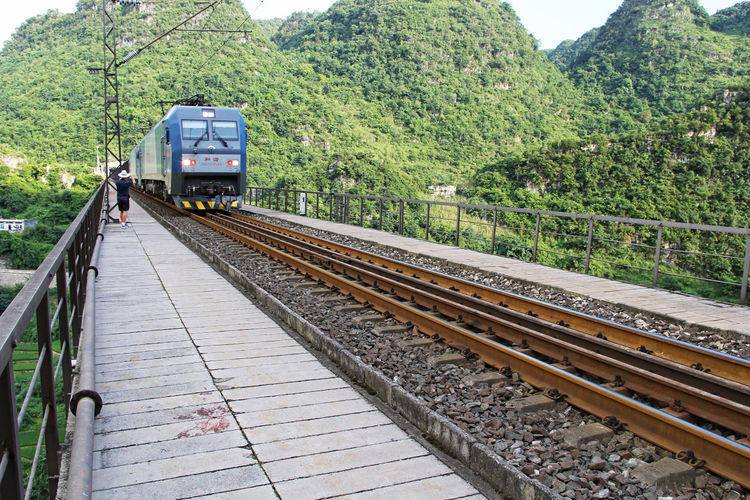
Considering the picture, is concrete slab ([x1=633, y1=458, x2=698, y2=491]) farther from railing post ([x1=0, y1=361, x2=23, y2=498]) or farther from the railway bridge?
railing post ([x1=0, y1=361, x2=23, y2=498])

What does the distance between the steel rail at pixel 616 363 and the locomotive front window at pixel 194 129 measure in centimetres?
1271

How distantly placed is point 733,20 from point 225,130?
136 meters

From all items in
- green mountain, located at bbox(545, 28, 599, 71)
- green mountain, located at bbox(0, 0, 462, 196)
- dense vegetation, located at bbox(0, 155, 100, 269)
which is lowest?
dense vegetation, located at bbox(0, 155, 100, 269)

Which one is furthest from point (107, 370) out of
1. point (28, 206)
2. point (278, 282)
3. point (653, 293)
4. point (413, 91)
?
point (413, 91)

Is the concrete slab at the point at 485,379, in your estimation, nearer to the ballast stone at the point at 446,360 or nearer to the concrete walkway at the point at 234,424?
the ballast stone at the point at 446,360

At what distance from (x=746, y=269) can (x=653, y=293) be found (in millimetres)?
1326

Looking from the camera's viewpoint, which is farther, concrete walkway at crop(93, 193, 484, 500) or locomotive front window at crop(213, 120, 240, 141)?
locomotive front window at crop(213, 120, 240, 141)

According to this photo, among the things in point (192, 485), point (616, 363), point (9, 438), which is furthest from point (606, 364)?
point (9, 438)

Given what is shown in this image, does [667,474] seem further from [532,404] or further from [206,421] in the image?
[206,421]

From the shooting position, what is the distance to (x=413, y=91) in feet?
353

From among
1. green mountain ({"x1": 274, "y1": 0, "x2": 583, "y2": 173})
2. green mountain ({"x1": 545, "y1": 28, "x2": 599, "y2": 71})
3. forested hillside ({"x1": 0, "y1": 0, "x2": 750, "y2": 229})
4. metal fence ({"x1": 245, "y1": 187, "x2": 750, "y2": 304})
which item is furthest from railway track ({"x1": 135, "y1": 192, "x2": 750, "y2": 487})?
green mountain ({"x1": 545, "y1": 28, "x2": 599, "y2": 71})

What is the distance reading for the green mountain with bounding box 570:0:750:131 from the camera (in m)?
97.4

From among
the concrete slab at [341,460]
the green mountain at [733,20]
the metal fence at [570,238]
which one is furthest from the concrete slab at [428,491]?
the green mountain at [733,20]

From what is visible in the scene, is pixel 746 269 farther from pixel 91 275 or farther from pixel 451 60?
pixel 451 60
